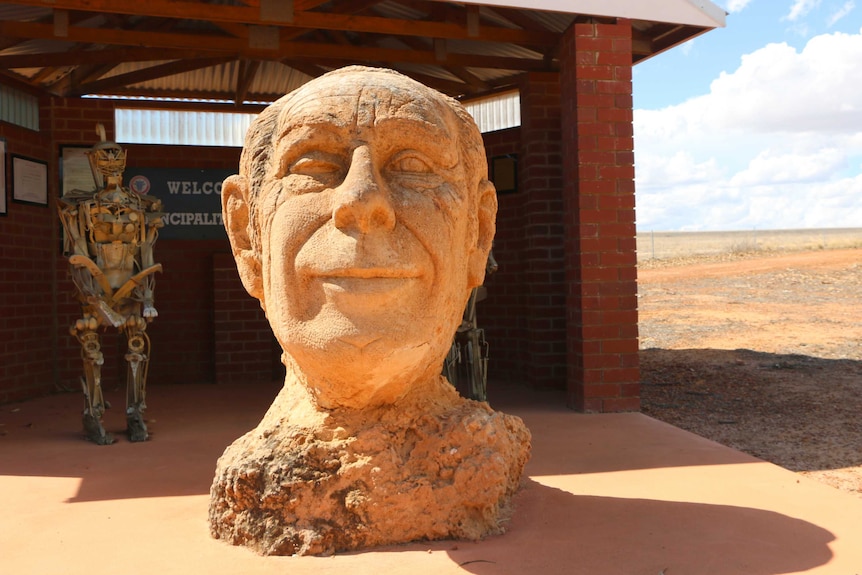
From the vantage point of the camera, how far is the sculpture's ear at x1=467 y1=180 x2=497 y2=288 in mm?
3553

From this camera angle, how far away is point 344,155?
123 inches

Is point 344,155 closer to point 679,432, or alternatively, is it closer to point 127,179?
point 679,432

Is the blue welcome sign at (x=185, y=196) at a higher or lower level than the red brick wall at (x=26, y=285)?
higher

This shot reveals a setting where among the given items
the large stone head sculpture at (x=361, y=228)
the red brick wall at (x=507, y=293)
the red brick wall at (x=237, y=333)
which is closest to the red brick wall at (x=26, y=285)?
the red brick wall at (x=237, y=333)

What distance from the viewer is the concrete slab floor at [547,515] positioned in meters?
3.05

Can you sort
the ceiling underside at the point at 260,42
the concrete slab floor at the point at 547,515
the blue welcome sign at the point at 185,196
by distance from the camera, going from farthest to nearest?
the blue welcome sign at the point at 185,196 → the ceiling underside at the point at 260,42 → the concrete slab floor at the point at 547,515

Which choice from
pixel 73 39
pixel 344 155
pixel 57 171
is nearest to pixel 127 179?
pixel 57 171

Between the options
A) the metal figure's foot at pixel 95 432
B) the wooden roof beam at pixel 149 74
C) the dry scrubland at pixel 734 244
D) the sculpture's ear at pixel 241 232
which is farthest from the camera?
the dry scrubland at pixel 734 244

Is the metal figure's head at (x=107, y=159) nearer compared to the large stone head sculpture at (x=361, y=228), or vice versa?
the large stone head sculpture at (x=361, y=228)

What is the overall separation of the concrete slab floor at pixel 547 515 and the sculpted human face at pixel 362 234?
810 mm

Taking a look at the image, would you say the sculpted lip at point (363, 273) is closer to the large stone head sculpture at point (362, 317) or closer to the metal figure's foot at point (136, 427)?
the large stone head sculpture at point (362, 317)

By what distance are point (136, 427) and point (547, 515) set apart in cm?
361

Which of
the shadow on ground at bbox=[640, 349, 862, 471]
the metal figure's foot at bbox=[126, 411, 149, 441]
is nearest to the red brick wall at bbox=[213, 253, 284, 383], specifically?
the metal figure's foot at bbox=[126, 411, 149, 441]

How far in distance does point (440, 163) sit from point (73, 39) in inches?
200
